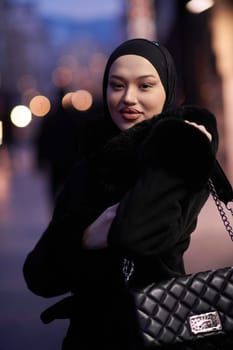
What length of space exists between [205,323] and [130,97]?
2.22 feet

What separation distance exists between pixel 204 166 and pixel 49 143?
8636 millimetres

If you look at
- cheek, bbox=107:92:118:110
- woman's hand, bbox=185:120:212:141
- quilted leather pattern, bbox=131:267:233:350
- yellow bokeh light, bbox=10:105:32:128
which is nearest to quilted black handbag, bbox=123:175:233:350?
quilted leather pattern, bbox=131:267:233:350

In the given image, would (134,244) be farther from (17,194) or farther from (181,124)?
(17,194)

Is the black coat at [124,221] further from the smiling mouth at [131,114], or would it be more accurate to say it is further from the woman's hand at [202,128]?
the smiling mouth at [131,114]

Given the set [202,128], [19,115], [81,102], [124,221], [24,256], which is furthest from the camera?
[19,115]

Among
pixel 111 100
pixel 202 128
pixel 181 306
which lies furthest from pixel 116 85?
pixel 181 306

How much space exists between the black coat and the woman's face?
16 centimetres

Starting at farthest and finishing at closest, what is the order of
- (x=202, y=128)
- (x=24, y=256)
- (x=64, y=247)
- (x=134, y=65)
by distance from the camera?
(x=24, y=256) < (x=134, y=65) < (x=64, y=247) < (x=202, y=128)

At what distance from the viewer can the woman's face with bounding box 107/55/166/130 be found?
2271mm

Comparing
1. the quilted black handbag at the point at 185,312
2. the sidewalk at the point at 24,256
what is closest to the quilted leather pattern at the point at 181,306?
the quilted black handbag at the point at 185,312

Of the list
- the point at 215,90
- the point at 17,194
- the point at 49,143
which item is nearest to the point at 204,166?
the point at 49,143

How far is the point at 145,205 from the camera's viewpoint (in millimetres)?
1880

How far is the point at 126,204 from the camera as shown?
1899mm

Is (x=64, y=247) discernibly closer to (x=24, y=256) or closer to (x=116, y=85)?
(x=116, y=85)
